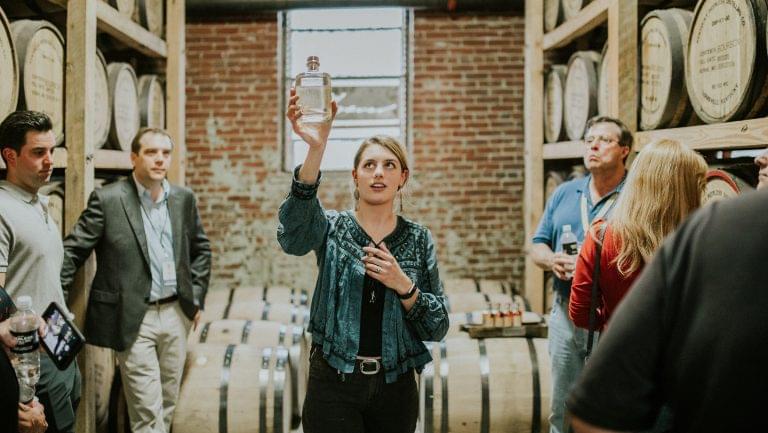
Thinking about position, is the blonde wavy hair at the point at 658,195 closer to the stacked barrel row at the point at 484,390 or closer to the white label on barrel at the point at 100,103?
the stacked barrel row at the point at 484,390

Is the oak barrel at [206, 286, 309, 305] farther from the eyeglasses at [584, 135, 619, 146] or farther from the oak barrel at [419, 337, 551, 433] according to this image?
the eyeglasses at [584, 135, 619, 146]

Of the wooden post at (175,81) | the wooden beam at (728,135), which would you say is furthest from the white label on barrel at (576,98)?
the wooden post at (175,81)

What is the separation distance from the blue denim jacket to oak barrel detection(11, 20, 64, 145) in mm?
1993

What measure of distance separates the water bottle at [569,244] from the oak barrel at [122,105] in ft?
9.86

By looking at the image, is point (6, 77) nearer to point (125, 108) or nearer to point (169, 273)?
point (169, 273)

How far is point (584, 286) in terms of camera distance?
2459 millimetres

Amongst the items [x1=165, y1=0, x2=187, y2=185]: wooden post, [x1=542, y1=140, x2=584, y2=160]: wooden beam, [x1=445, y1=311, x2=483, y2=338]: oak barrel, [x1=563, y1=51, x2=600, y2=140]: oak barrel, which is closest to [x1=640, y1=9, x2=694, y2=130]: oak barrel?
[x1=563, y1=51, x2=600, y2=140]: oak barrel

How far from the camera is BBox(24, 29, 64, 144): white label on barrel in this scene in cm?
354

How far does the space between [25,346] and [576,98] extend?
4.20 metres

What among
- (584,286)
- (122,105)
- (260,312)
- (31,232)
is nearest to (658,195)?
(584,286)

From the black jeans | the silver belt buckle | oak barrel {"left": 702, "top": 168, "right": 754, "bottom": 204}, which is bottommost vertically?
the black jeans

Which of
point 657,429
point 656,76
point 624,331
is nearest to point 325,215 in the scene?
point 657,429

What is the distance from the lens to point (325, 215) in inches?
91.9

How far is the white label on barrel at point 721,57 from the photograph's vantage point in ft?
9.32
